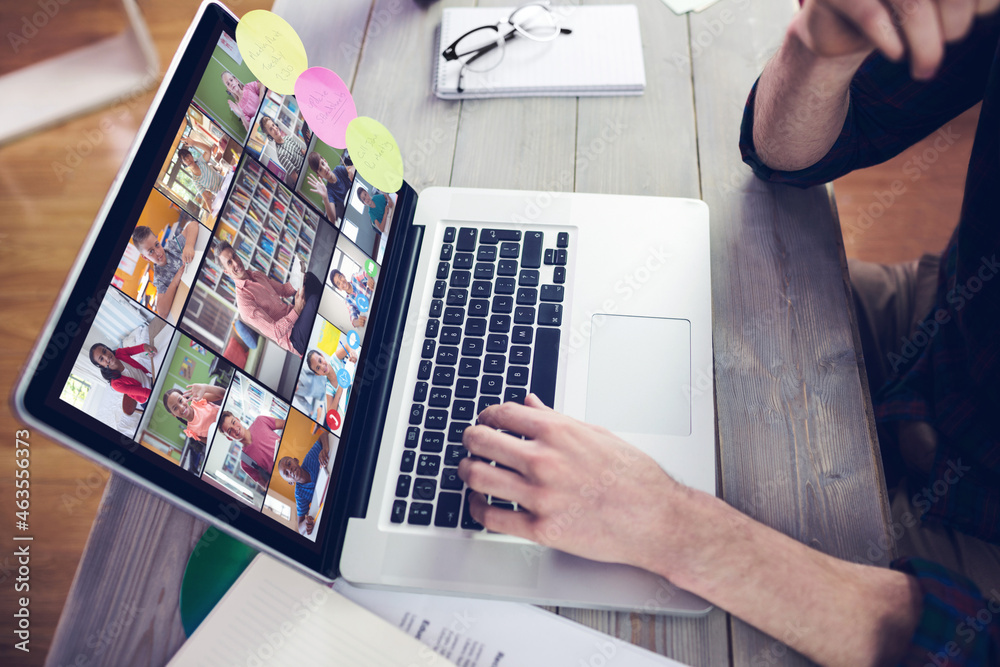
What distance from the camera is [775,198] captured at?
79cm

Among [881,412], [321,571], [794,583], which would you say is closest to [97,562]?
[321,571]

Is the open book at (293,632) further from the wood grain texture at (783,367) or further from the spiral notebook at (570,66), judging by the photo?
the spiral notebook at (570,66)

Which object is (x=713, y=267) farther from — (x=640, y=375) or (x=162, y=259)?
(x=162, y=259)

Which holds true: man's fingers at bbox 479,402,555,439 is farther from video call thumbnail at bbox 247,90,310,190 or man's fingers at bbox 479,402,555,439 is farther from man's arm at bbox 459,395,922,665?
video call thumbnail at bbox 247,90,310,190

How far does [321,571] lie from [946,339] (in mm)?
794

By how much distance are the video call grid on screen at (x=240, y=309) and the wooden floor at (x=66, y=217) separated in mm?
1123

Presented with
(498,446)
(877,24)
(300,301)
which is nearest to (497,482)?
(498,446)

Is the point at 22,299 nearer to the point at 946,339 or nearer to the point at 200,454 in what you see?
the point at 200,454

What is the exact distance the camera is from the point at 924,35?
494 millimetres

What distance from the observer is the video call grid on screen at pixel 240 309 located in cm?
46

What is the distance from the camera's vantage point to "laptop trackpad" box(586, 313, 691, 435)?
65 cm

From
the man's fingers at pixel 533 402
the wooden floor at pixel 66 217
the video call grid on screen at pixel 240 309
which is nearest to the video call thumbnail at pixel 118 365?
the video call grid on screen at pixel 240 309

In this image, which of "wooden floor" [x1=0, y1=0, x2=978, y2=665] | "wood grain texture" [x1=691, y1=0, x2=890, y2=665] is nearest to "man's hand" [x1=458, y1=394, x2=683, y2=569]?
"wood grain texture" [x1=691, y1=0, x2=890, y2=665]

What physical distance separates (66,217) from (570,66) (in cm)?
173
